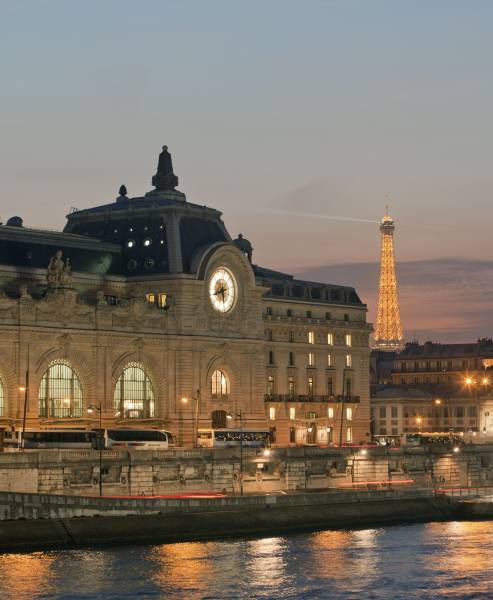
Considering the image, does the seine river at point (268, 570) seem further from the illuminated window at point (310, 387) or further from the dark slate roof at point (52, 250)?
the illuminated window at point (310, 387)

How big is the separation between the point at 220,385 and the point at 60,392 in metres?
21.0

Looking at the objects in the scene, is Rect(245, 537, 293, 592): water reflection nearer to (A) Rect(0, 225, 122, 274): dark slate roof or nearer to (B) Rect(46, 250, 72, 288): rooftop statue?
(B) Rect(46, 250, 72, 288): rooftop statue

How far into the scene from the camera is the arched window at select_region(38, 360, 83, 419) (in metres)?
142

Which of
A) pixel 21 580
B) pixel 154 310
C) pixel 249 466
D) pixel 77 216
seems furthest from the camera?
pixel 77 216

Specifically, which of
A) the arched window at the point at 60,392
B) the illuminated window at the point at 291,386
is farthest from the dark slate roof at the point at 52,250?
the illuminated window at the point at 291,386

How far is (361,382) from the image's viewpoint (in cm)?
18562

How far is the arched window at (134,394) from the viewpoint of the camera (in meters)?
150

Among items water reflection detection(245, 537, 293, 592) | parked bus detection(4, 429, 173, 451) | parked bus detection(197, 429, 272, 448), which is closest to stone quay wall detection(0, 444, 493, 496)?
parked bus detection(4, 429, 173, 451)

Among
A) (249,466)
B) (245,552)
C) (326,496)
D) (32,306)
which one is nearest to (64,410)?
(32,306)

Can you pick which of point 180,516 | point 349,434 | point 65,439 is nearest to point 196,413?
point 65,439

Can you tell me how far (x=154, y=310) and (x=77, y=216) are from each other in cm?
1605

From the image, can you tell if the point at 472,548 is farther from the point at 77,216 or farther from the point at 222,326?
the point at 77,216

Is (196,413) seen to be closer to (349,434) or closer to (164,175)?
(164,175)

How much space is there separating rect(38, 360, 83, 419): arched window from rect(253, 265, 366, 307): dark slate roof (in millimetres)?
33287
